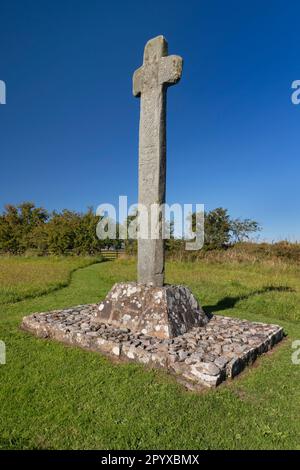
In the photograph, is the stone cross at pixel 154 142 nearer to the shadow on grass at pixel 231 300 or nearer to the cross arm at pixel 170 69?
the cross arm at pixel 170 69

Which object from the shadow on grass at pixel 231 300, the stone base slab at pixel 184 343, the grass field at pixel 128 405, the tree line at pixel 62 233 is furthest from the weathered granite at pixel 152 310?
the tree line at pixel 62 233

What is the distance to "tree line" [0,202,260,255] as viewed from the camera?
126 ft

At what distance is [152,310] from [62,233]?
3424cm

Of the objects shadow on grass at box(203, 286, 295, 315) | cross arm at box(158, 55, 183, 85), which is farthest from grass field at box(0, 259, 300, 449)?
cross arm at box(158, 55, 183, 85)

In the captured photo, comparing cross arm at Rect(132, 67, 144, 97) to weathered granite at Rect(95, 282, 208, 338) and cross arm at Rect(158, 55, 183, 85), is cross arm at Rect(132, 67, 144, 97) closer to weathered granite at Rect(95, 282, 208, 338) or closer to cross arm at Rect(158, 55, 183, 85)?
cross arm at Rect(158, 55, 183, 85)

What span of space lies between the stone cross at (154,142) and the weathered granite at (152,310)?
1.24 feet

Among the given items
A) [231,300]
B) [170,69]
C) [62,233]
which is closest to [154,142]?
[170,69]

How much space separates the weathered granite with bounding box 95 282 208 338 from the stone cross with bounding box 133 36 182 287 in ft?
1.24

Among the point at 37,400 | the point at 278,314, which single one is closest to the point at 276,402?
the point at 37,400

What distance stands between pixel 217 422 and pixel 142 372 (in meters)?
1.37

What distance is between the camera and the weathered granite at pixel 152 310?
5.56 m

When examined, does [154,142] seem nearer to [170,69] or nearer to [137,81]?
[170,69]
